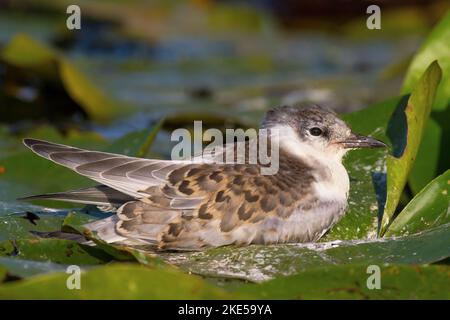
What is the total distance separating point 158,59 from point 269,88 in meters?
1.86

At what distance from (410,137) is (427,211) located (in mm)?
408

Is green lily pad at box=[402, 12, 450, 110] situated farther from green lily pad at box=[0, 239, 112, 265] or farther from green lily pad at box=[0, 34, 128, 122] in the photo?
green lily pad at box=[0, 34, 128, 122]

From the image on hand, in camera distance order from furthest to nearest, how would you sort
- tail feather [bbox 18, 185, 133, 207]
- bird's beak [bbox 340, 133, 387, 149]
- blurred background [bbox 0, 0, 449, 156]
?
blurred background [bbox 0, 0, 449, 156] → bird's beak [bbox 340, 133, 387, 149] → tail feather [bbox 18, 185, 133, 207]

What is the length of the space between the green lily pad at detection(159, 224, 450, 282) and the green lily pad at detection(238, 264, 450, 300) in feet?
1.02

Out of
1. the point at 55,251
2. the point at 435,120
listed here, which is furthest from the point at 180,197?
the point at 435,120

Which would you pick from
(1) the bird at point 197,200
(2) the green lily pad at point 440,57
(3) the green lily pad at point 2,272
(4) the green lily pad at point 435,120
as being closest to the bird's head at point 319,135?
(1) the bird at point 197,200

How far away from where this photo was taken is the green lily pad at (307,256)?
421cm

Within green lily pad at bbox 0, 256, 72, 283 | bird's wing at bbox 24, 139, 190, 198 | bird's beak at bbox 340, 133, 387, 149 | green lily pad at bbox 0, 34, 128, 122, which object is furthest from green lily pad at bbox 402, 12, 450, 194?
green lily pad at bbox 0, 34, 128, 122

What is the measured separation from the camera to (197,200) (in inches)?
185

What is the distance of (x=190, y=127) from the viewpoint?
8203 millimetres

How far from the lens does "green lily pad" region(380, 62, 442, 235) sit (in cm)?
479

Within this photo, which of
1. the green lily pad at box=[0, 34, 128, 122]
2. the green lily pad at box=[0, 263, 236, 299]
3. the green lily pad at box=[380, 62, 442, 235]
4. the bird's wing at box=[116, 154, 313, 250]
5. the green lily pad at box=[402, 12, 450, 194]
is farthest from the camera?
the green lily pad at box=[0, 34, 128, 122]

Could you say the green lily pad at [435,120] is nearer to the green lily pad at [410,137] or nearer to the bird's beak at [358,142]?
the bird's beak at [358,142]

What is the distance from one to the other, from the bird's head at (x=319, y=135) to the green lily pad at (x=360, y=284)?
5.05ft
